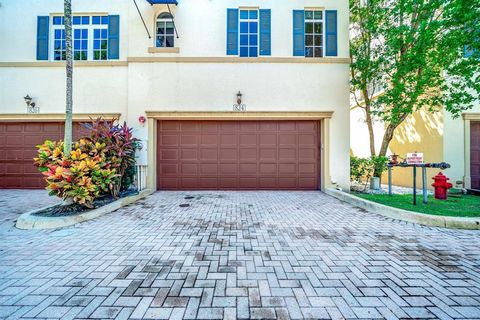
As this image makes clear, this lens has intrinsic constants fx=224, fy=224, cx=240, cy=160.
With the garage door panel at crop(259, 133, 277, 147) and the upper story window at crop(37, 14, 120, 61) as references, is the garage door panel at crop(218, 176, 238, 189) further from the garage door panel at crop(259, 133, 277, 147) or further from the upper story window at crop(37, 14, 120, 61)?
the upper story window at crop(37, 14, 120, 61)

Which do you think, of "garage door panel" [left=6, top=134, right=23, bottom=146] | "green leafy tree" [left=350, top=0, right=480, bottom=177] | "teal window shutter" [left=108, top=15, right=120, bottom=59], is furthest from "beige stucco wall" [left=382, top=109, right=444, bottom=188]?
"garage door panel" [left=6, top=134, right=23, bottom=146]

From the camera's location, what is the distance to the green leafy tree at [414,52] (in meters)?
5.77

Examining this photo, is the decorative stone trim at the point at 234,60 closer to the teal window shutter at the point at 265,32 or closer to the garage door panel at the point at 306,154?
the teal window shutter at the point at 265,32

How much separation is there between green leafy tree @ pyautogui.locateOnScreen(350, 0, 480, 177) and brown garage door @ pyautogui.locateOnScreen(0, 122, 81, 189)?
11.2 meters

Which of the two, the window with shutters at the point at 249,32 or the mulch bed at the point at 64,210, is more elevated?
the window with shutters at the point at 249,32

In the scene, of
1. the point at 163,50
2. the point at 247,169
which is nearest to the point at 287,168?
the point at 247,169

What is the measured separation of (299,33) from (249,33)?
1802 mm

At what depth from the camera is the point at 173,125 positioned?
834 centimetres

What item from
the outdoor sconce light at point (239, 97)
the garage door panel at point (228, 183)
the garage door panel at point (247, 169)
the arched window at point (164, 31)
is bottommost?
the garage door panel at point (228, 183)

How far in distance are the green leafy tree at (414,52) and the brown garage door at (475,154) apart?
6.99 feet

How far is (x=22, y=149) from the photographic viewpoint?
8406 mm

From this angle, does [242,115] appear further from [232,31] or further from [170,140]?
[232,31]

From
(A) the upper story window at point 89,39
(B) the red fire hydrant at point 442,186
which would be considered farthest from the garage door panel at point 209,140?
(B) the red fire hydrant at point 442,186

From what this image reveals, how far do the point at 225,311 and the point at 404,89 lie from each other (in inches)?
327
